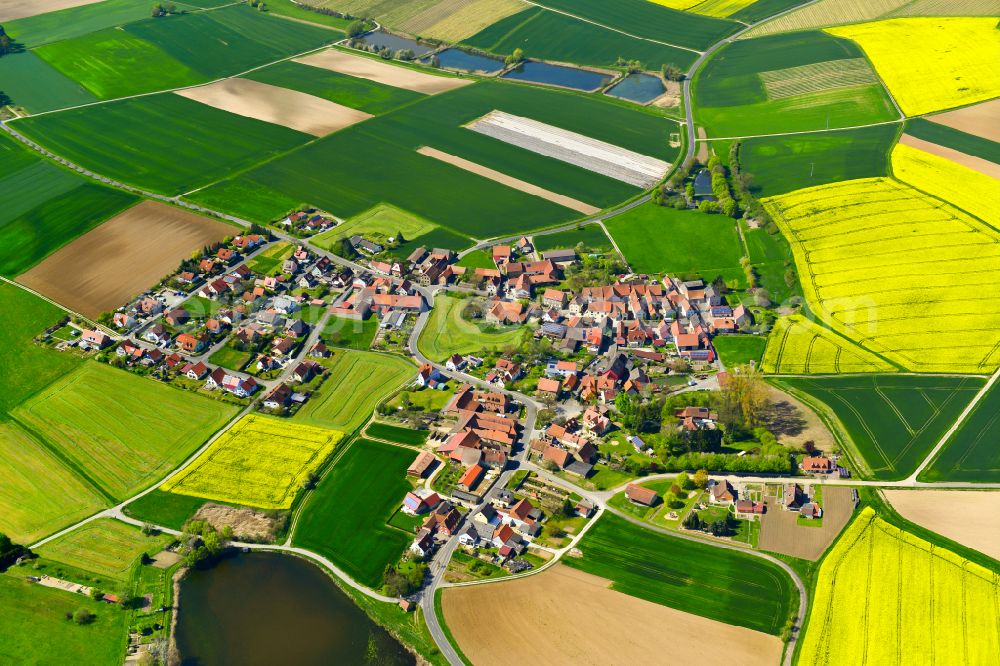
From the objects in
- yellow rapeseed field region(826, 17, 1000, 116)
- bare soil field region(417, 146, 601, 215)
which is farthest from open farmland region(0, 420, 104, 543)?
yellow rapeseed field region(826, 17, 1000, 116)

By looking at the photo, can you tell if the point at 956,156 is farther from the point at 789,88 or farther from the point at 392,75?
the point at 392,75

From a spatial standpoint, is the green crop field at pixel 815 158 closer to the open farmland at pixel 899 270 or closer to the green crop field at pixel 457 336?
the open farmland at pixel 899 270

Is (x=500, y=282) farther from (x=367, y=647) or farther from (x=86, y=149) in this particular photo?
(x=86, y=149)

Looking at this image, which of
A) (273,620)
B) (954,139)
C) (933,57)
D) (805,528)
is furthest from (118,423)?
(933,57)

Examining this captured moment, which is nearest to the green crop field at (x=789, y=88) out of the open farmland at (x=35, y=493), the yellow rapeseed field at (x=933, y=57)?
the yellow rapeseed field at (x=933, y=57)

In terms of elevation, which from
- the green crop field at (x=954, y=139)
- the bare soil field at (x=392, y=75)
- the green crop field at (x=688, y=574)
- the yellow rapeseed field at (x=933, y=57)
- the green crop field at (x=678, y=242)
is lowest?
the green crop field at (x=688, y=574)

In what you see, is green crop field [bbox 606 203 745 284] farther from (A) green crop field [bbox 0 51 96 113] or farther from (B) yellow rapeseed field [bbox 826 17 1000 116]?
(A) green crop field [bbox 0 51 96 113]

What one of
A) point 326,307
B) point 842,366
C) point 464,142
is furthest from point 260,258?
point 842,366
